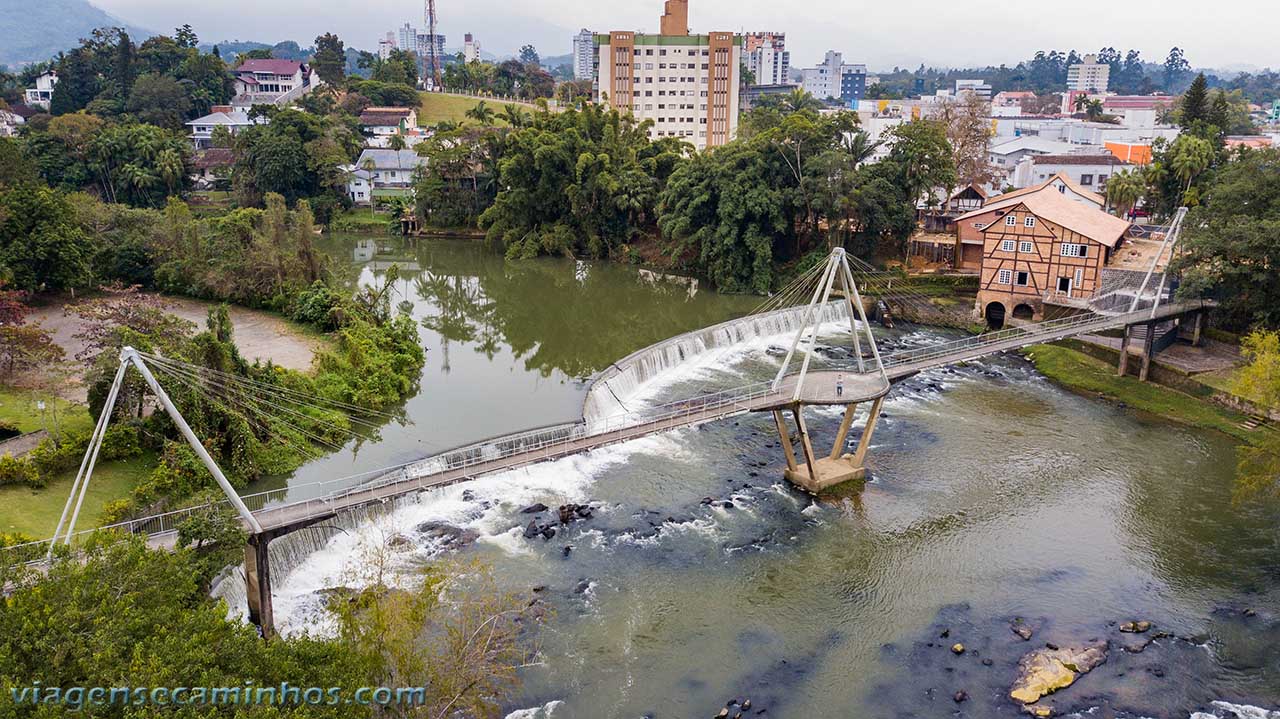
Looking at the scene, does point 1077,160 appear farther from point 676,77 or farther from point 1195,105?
point 676,77

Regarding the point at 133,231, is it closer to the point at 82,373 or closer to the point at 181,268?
the point at 181,268

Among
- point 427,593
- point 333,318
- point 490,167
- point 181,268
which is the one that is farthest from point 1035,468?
point 490,167

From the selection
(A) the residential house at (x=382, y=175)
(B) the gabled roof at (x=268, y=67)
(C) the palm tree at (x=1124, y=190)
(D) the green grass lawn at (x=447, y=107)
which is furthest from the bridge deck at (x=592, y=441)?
(B) the gabled roof at (x=268, y=67)

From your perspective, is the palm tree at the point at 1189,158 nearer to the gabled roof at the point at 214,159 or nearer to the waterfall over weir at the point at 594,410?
Answer: the waterfall over weir at the point at 594,410

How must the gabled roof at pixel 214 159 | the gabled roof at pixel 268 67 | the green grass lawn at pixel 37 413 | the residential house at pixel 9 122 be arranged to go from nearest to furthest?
the green grass lawn at pixel 37 413, the gabled roof at pixel 214 159, the residential house at pixel 9 122, the gabled roof at pixel 268 67

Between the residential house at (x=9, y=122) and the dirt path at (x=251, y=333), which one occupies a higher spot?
the residential house at (x=9, y=122)

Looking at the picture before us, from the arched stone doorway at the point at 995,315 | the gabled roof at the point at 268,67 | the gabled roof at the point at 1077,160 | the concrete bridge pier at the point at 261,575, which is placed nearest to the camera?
the concrete bridge pier at the point at 261,575
